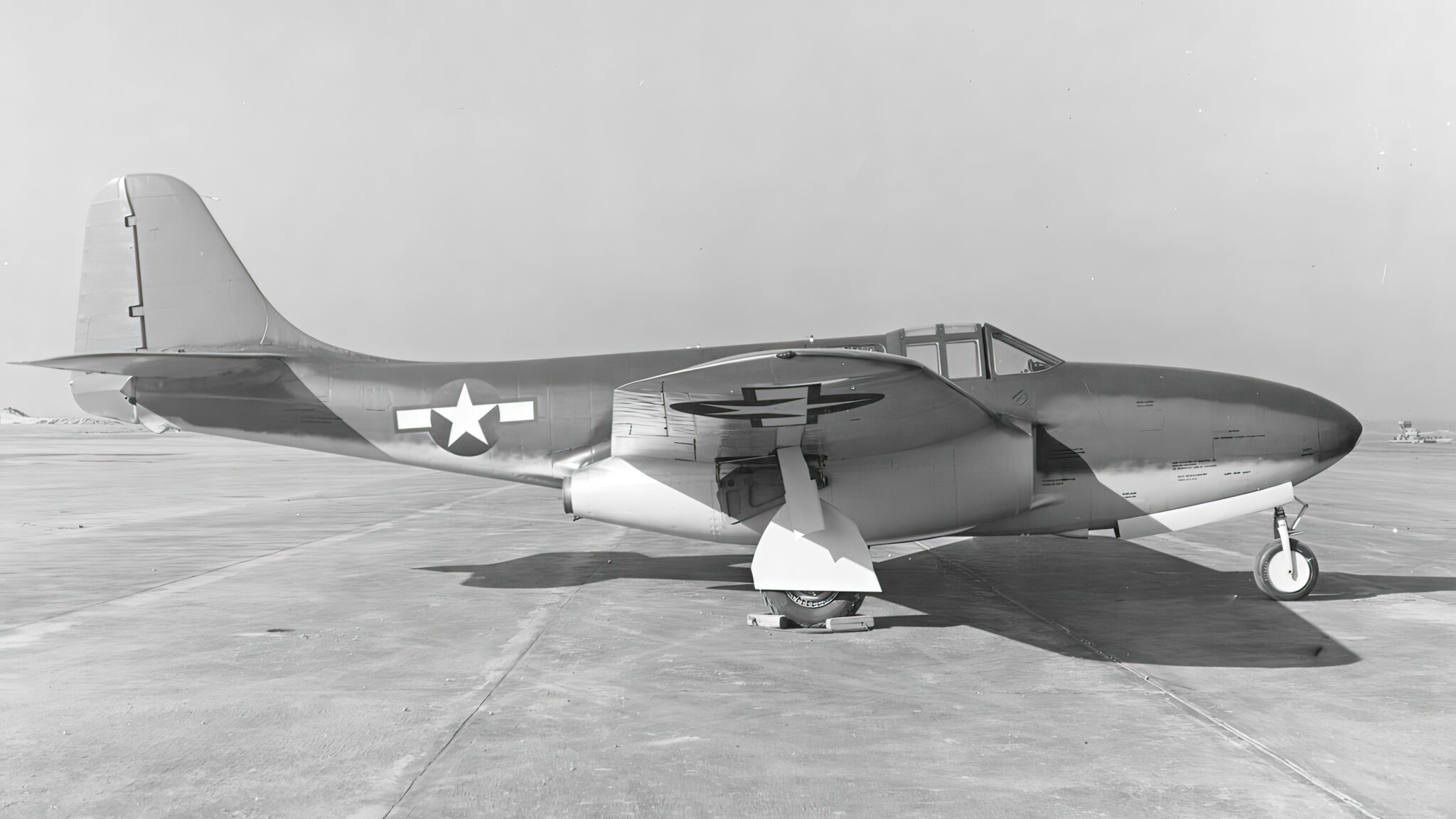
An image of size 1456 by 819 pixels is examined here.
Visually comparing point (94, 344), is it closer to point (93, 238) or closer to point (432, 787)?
point (93, 238)

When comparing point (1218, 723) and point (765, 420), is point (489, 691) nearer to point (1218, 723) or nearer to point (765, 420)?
point (765, 420)

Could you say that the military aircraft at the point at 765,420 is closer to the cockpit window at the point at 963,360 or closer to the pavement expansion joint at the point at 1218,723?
the cockpit window at the point at 963,360

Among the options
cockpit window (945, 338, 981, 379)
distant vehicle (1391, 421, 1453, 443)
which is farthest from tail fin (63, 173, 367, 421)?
distant vehicle (1391, 421, 1453, 443)

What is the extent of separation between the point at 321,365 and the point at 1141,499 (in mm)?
8484

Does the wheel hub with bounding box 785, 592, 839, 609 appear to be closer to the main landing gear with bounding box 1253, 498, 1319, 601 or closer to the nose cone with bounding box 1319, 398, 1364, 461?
the main landing gear with bounding box 1253, 498, 1319, 601

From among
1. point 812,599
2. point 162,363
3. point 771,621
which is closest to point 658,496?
point 771,621

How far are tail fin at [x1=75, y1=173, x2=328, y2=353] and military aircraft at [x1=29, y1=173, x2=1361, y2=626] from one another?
0.02 meters

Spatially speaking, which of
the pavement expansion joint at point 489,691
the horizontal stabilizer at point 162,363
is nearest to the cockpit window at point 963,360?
the pavement expansion joint at point 489,691

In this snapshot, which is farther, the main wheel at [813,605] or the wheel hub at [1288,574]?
the wheel hub at [1288,574]

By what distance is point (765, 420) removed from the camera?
704 centimetres

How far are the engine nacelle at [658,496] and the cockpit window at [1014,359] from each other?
8.92 feet

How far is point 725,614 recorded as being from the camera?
26.2 ft

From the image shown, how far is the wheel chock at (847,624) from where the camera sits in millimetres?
7348

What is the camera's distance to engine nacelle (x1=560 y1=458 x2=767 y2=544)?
27.1 feet
